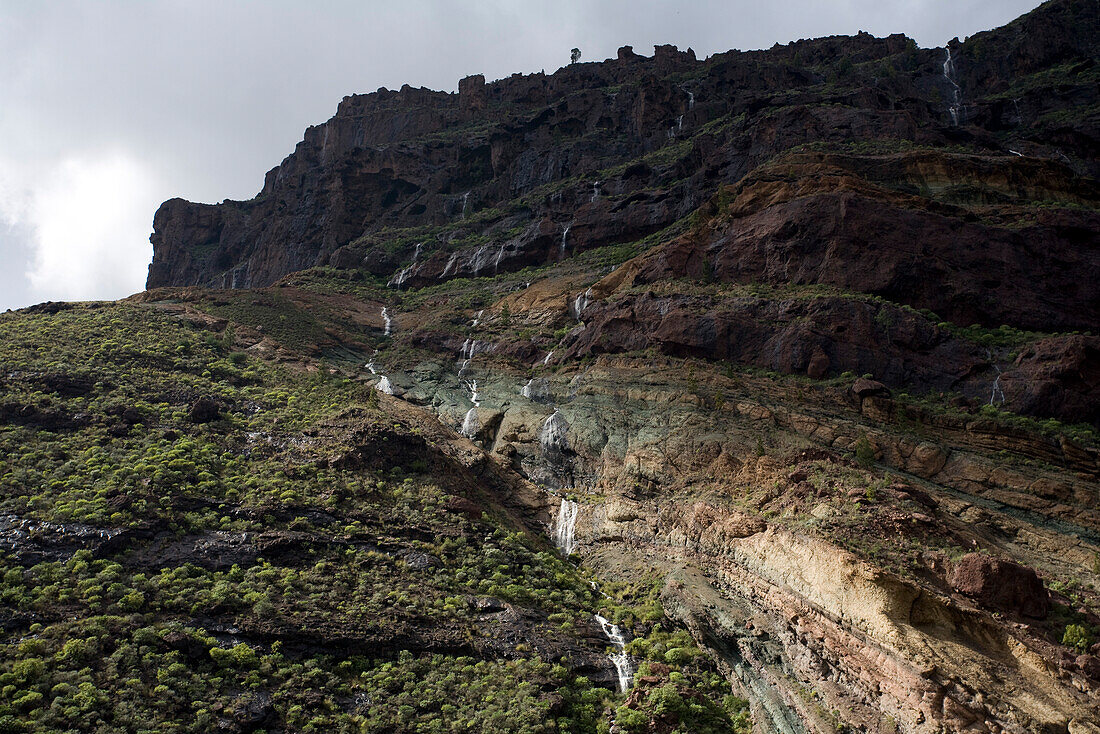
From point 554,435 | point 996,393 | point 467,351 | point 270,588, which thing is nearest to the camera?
point 270,588

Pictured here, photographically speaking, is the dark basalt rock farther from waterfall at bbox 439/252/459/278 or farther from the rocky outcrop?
waterfall at bbox 439/252/459/278

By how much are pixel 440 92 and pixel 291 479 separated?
122 meters

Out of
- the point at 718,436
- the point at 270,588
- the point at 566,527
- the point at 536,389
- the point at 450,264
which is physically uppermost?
the point at 450,264

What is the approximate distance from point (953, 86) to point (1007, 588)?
96.8m

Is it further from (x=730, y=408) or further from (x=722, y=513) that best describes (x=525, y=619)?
(x=730, y=408)

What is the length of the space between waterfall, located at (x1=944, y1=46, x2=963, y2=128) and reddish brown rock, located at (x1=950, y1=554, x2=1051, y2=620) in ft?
253

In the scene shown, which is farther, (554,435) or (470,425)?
(470,425)

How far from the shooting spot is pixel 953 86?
9388cm

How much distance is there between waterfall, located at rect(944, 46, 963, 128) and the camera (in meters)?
81.3

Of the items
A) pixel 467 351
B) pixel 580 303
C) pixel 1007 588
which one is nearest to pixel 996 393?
pixel 1007 588

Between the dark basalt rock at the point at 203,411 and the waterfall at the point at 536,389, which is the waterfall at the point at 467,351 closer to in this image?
the waterfall at the point at 536,389

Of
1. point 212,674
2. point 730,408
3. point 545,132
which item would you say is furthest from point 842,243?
point 545,132

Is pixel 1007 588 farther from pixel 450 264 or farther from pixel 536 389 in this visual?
pixel 450 264

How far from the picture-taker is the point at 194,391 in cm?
4147
